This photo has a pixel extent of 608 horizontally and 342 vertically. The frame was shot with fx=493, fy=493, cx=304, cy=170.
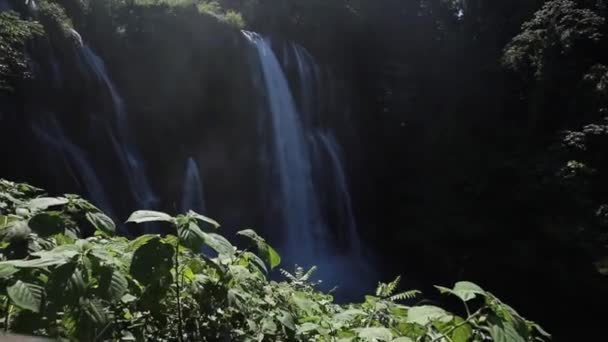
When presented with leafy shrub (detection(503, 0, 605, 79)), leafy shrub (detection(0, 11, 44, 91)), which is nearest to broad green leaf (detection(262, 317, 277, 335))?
leafy shrub (detection(0, 11, 44, 91))

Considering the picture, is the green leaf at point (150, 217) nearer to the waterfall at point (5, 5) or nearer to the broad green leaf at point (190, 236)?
the broad green leaf at point (190, 236)

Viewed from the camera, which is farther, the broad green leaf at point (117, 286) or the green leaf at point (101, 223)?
the green leaf at point (101, 223)

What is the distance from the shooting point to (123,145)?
11414mm

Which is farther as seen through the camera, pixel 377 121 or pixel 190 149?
pixel 377 121

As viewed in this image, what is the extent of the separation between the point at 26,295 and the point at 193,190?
39.1 ft

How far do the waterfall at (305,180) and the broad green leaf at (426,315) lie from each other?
41.9 feet

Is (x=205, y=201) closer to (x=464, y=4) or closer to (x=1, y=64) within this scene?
(x=1, y=64)

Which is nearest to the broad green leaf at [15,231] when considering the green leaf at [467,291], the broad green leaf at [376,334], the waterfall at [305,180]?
the broad green leaf at [376,334]

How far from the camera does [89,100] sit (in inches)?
424

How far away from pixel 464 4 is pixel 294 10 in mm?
9487

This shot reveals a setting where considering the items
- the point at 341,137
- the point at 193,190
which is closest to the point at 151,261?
the point at 193,190

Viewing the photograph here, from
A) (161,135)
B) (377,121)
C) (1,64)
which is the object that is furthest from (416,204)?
(1,64)

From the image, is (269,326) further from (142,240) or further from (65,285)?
(65,285)

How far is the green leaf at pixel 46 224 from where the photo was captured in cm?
154
